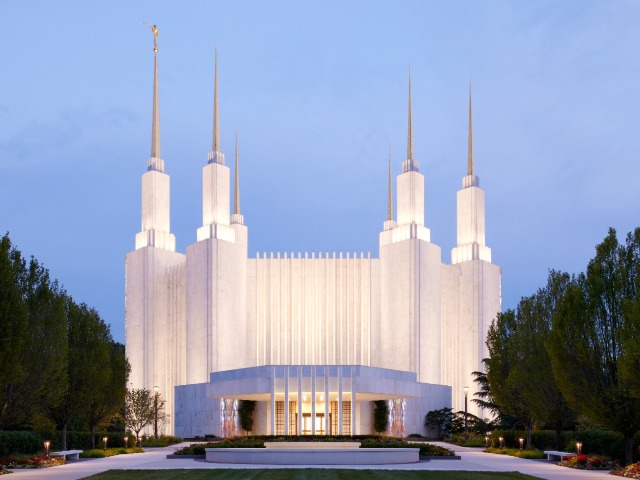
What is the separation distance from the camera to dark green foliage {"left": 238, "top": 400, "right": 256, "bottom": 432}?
52406mm

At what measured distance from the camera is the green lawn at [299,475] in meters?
20.5

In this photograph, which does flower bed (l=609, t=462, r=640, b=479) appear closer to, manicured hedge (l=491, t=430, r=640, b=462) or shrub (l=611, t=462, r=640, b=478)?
shrub (l=611, t=462, r=640, b=478)

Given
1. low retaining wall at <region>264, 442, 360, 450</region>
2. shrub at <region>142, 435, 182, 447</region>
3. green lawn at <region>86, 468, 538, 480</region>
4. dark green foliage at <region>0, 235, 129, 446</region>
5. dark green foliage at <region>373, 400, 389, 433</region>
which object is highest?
dark green foliage at <region>0, 235, 129, 446</region>

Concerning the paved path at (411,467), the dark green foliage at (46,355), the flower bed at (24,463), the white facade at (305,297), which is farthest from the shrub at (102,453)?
the white facade at (305,297)

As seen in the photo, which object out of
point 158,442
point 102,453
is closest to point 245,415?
point 158,442

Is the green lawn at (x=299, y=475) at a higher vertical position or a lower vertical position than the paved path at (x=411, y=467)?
higher

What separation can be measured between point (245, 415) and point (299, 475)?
32.3 metres

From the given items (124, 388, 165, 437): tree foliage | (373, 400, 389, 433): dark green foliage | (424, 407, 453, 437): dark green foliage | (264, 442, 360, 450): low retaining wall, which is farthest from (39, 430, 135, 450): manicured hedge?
(424, 407, 453, 437): dark green foliage

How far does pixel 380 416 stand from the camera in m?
53.2

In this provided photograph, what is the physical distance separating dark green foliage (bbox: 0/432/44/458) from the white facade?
24721 millimetres

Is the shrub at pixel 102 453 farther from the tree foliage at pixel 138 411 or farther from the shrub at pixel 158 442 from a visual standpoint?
→ the tree foliage at pixel 138 411

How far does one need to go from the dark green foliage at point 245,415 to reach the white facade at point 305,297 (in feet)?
18.2

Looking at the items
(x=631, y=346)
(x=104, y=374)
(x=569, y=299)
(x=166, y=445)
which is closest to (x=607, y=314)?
(x=569, y=299)

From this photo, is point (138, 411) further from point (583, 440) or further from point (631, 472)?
point (631, 472)
